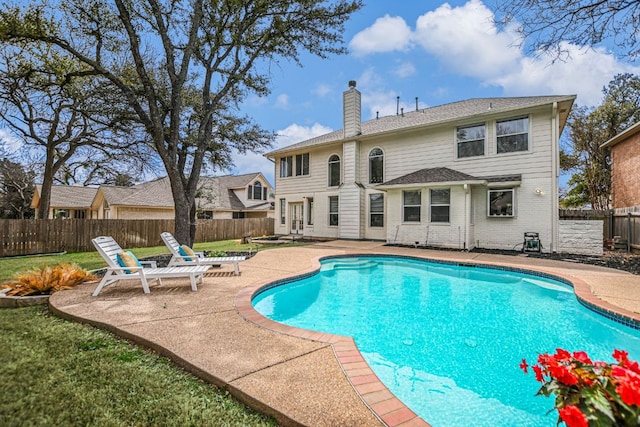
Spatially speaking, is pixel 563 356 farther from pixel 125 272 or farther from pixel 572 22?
pixel 572 22

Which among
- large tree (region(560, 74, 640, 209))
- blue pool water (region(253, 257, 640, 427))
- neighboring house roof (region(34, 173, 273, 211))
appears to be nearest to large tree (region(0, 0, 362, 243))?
blue pool water (region(253, 257, 640, 427))

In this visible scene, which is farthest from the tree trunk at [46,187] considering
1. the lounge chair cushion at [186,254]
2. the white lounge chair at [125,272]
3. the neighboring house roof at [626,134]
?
the neighboring house roof at [626,134]

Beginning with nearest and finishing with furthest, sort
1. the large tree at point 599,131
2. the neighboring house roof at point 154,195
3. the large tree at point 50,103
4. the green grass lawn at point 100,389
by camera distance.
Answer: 1. the green grass lawn at point 100,389
2. the large tree at point 50,103
3. the large tree at point 599,131
4. the neighboring house roof at point 154,195

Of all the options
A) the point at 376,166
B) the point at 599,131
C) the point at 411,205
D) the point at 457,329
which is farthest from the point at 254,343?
the point at 599,131

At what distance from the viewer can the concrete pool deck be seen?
2.34 meters

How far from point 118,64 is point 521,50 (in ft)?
41.8

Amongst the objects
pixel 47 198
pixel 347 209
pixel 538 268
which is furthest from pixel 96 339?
pixel 47 198

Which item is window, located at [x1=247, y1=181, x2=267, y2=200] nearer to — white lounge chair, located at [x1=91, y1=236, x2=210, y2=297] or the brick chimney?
the brick chimney

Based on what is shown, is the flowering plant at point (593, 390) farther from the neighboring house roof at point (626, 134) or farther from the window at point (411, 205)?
the neighboring house roof at point (626, 134)

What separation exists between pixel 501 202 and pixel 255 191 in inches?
894

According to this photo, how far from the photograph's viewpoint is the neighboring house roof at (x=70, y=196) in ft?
85.2

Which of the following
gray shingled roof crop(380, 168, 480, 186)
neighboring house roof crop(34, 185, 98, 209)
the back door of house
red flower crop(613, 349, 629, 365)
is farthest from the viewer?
neighboring house roof crop(34, 185, 98, 209)

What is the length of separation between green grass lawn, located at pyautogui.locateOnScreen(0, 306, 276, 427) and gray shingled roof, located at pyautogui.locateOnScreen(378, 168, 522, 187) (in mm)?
11765

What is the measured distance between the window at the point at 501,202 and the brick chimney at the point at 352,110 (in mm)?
7208
